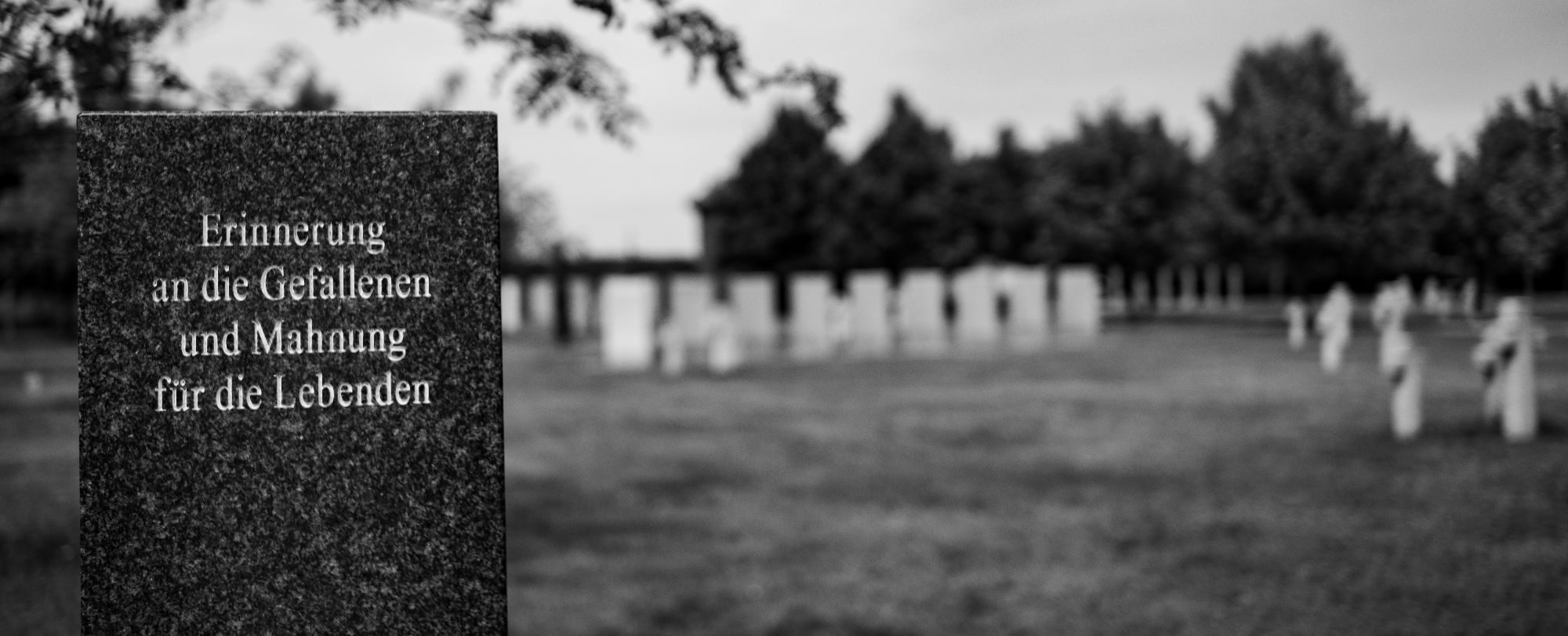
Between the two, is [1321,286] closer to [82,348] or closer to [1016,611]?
[1016,611]

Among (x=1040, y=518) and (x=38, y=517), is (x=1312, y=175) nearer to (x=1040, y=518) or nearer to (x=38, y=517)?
(x=1040, y=518)

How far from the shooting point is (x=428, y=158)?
11.7ft

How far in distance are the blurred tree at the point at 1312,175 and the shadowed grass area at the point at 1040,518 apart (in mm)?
13468

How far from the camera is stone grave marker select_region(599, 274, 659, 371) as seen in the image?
74.7 ft

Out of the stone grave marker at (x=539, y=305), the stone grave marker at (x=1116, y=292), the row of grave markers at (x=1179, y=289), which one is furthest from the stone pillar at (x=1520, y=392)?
the row of grave markers at (x=1179, y=289)

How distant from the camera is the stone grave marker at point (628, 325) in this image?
22.8 m

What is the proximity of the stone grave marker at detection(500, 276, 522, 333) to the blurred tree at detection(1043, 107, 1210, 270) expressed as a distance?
1884 centimetres

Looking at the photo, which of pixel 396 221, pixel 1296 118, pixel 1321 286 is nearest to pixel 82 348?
pixel 396 221

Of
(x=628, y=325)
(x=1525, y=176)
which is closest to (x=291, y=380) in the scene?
(x=1525, y=176)

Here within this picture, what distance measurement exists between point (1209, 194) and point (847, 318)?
465 inches

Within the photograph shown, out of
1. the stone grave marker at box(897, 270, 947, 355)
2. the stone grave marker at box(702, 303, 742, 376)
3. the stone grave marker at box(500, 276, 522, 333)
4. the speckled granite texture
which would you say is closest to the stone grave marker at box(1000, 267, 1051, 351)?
the stone grave marker at box(897, 270, 947, 355)

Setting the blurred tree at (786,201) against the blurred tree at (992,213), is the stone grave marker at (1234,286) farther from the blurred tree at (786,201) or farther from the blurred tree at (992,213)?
the blurred tree at (786,201)

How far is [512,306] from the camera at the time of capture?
40156mm

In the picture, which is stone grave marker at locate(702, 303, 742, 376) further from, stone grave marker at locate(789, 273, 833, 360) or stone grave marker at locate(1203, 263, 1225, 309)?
stone grave marker at locate(1203, 263, 1225, 309)
